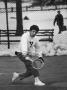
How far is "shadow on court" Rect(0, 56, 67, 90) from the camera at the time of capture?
7176 mm

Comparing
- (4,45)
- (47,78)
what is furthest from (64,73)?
(4,45)

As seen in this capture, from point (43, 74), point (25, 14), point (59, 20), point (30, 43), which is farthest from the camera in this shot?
point (25, 14)

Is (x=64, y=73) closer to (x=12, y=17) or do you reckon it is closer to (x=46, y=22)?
(x=46, y=22)

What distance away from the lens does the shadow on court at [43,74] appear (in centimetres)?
718

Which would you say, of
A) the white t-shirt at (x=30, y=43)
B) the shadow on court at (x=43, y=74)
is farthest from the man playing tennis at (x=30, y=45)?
the shadow on court at (x=43, y=74)

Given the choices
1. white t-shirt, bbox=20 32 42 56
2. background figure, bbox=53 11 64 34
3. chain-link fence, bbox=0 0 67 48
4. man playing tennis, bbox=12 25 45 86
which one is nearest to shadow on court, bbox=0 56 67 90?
man playing tennis, bbox=12 25 45 86

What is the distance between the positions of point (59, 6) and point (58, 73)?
7.66m

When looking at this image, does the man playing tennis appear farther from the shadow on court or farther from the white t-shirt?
the shadow on court

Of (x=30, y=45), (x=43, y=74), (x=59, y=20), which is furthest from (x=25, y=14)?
(x=30, y=45)

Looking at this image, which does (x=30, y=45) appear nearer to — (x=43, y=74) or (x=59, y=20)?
(x=43, y=74)

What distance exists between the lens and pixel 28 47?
7289mm

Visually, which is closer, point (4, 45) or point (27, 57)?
point (27, 57)

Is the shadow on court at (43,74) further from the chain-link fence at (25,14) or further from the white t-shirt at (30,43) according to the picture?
the chain-link fence at (25,14)

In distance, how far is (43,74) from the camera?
Answer: 9.37 m
